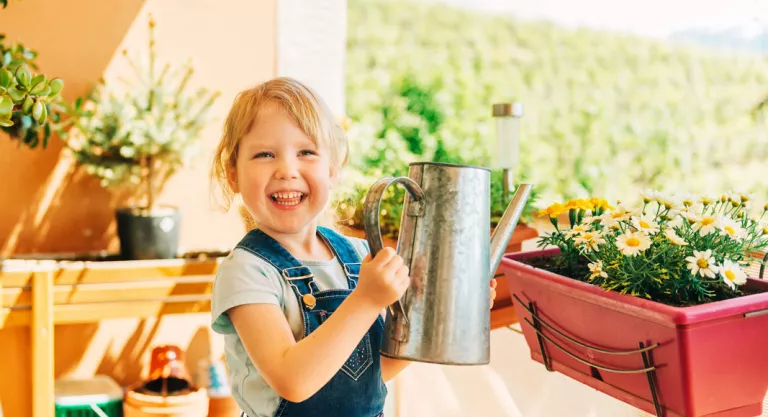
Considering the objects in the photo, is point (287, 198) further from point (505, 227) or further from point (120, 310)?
point (120, 310)

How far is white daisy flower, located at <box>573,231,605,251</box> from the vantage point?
0.90 meters

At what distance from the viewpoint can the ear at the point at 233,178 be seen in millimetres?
941

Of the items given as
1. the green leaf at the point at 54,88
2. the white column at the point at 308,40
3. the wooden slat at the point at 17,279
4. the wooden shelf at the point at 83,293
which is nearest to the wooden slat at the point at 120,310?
the wooden shelf at the point at 83,293

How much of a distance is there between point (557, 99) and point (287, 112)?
8.23 ft

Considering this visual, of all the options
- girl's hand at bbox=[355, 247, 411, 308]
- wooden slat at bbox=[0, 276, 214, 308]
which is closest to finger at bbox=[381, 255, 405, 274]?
girl's hand at bbox=[355, 247, 411, 308]

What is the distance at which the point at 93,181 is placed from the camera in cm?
246

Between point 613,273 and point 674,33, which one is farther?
point 674,33

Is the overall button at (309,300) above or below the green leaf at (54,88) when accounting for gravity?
below

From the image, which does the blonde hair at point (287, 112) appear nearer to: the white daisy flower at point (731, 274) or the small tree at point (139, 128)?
the white daisy flower at point (731, 274)

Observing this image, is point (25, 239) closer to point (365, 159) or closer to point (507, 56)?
point (365, 159)

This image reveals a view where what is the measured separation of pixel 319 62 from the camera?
2568mm

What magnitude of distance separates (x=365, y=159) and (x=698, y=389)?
76.3 inches

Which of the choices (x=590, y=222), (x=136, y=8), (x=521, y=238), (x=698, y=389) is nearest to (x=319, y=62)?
(x=136, y=8)

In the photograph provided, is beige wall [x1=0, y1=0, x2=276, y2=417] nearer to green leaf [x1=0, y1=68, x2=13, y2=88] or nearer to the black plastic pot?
the black plastic pot
